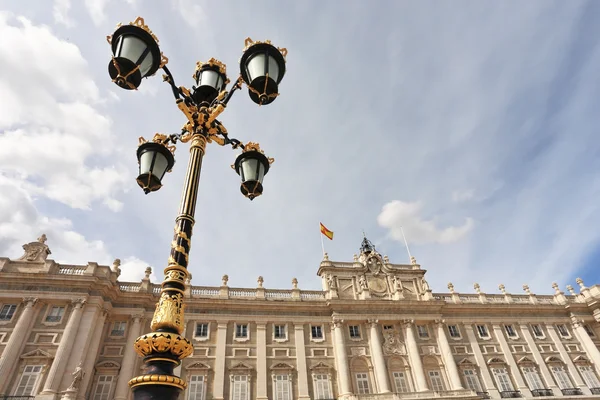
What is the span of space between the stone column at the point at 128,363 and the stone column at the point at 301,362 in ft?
41.1

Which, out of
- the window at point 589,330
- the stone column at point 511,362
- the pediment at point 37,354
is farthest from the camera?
the window at point 589,330

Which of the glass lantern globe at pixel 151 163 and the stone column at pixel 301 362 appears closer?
the glass lantern globe at pixel 151 163

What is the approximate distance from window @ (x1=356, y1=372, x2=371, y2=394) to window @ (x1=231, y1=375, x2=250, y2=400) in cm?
899

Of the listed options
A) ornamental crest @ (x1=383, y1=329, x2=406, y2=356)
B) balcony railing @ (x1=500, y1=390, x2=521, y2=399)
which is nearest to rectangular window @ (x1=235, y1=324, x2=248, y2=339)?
ornamental crest @ (x1=383, y1=329, x2=406, y2=356)

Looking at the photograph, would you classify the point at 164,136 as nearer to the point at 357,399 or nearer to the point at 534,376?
the point at 357,399

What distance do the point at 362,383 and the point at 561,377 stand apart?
63.7 ft

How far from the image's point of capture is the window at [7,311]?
83.2ft

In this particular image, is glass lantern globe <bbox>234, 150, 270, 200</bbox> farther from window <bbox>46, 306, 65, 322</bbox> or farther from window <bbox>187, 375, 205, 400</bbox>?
window <bbox>46, 306, 65, 322</bbox>

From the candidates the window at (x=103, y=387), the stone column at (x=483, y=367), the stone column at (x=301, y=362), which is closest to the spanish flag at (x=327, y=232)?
the stone column at (x=301, y=362)

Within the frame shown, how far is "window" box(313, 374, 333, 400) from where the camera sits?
92.7 feet

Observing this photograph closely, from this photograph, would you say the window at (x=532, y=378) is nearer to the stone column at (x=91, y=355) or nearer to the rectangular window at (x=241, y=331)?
the rectangular window at (x=241, y=331)

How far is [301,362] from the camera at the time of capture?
2933 cm

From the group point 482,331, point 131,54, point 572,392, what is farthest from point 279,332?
point 131,54

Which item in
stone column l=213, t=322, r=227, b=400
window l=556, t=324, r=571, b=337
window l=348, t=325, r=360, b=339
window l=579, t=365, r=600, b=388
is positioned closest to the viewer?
stone column l=213, t=322, r=227, b=400
